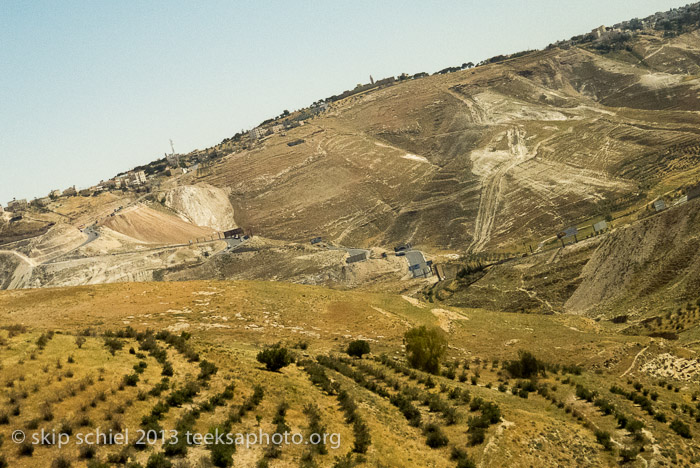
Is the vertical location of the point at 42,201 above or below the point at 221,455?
above

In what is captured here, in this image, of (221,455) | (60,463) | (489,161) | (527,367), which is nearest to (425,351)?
(527,367)

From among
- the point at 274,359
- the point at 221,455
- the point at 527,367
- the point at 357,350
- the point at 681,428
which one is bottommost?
the point at 681,428

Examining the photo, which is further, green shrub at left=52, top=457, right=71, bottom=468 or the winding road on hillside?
the winding road on hillside

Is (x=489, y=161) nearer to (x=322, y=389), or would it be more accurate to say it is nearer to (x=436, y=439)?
(x=322, y=389)

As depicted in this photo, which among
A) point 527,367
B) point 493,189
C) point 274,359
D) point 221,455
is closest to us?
point 221,455

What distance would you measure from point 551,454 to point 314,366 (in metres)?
11.5

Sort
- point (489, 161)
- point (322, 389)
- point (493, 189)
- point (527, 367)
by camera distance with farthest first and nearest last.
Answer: point (489, 161)
point (493, 189)
point (527, 367)
point (322, 389)

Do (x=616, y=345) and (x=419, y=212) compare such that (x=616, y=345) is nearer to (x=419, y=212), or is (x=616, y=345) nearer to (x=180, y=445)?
(x=180, y=445)

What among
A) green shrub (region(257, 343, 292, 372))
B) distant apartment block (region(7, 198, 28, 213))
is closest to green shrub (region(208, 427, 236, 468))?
green shrub (region(257, 343, 292, 372))

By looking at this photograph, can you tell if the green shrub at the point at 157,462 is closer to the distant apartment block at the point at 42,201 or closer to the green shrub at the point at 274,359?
the green shrub at the point at 274,359

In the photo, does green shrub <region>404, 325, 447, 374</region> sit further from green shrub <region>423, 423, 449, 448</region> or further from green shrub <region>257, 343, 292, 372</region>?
green shrub <region>423, 423, 449, 448</region>

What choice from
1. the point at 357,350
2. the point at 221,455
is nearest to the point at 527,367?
the point at 357,350

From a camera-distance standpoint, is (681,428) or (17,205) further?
(17,205)

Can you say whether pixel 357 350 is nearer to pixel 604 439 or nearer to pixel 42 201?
pixel 604 439
